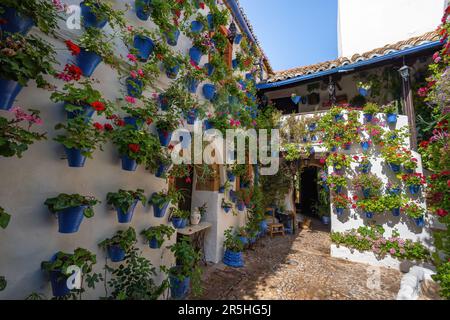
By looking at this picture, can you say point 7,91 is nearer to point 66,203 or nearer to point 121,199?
point 66,203

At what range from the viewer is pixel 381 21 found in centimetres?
926

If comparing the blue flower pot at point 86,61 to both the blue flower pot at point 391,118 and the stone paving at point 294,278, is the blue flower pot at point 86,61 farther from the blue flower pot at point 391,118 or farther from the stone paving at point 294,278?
the blue flower pot at point 391,118

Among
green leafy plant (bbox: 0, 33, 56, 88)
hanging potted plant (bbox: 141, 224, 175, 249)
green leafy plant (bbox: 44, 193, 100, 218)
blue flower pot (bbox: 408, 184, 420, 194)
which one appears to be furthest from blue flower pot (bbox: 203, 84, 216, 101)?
blue flower pot (bbox: 408, 184, 420, 194)

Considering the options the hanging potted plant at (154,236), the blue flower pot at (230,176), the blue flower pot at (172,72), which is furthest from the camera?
the blue flower pot at (230,176)

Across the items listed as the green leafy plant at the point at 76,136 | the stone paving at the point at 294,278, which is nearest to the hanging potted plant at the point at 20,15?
the green leafy plant at the point at 76,136

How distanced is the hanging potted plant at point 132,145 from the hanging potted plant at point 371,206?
6091mm

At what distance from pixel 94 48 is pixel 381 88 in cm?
835

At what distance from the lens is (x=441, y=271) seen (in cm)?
312

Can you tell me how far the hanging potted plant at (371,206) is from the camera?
5.82 m

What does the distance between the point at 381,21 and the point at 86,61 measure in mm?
12112

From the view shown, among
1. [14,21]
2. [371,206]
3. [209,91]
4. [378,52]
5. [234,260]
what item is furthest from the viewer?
[378,52]

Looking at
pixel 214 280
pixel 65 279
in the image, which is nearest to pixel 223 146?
pixel 214 280

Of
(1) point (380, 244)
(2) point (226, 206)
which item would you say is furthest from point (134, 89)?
(1) point (380, 244)
